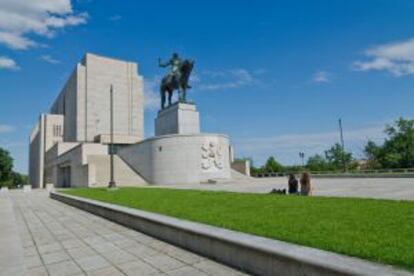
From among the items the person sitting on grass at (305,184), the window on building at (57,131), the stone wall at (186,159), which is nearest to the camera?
the person sitting on grass at (305,184)

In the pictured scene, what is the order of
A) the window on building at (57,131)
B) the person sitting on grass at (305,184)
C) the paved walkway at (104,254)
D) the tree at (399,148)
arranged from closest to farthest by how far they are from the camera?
1. the paved walkway at (104,254)
2. the person sitting on grass at (305,184)
3. the tree at (399,148)
4. the window on building at (57,131)

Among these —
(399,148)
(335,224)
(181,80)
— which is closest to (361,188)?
(335,224)

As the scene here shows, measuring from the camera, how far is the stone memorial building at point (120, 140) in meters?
36.5

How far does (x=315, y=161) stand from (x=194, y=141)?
2105 inches

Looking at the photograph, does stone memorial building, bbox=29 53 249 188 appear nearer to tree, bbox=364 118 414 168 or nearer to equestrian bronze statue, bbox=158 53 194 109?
equestrian bronze statue, bbox=158 53 194 109

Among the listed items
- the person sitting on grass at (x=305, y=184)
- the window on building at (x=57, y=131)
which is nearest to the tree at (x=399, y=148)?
the person sitting on grass at (x=305, y=184)

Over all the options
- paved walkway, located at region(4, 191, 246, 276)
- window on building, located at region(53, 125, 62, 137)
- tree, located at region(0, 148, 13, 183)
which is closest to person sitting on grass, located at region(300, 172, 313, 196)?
paved walkway, located at region(4, 191, 246, 276)

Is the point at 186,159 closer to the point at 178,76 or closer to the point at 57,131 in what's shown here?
the point at 178,76

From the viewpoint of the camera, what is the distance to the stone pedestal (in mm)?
37875

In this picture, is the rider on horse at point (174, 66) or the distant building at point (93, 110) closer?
the rider on horse at point (174, 66)

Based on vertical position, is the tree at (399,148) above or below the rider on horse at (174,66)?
below

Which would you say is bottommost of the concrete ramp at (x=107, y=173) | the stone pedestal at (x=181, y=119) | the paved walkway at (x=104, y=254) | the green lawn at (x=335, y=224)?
the paved walkway at (x=104, y=254)

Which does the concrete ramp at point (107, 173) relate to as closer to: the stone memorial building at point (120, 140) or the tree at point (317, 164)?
the stone memorial building at point (120, 140)

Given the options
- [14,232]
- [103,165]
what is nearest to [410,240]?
[14,232]
